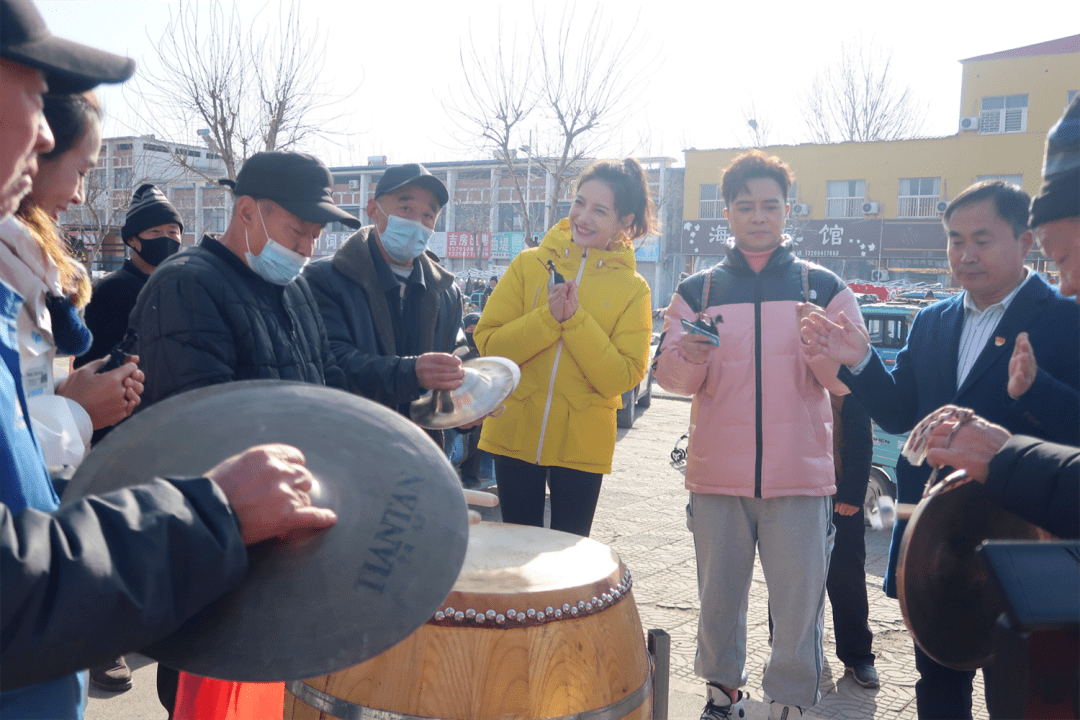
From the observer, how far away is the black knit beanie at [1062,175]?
148cm

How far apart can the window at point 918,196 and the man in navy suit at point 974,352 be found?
30.5 m

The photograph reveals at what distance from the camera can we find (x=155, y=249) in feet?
13.4

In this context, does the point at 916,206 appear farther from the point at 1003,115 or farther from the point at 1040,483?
the point at 1040,483

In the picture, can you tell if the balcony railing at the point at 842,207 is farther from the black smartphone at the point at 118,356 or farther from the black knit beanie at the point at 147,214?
the black smartphone at the point at 118,356

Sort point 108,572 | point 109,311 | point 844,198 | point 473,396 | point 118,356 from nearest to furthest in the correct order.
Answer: point 108,572, point 118,356, point 473,396, point 109,311, point 844,198

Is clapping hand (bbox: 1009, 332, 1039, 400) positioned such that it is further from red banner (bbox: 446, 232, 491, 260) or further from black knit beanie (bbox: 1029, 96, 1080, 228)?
red banner (bbox: 446, 232, 491, 260)

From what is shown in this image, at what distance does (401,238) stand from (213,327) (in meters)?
1.09

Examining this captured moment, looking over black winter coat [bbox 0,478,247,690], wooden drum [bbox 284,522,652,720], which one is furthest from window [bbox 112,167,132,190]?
black winter coat [bbox 0,478,247,690]

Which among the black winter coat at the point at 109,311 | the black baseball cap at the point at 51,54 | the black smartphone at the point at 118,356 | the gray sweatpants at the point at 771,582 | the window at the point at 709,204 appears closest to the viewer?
the black baseball cap at the point at 51,54

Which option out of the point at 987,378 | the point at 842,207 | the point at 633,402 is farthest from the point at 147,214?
the point at 842,207

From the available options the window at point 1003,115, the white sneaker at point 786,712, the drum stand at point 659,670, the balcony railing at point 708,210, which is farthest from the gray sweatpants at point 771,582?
the balcony railing at point 708,210

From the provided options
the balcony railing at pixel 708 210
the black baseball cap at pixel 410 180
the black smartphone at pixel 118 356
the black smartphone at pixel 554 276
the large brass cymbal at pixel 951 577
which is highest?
the balcony railing at pixel 708 210

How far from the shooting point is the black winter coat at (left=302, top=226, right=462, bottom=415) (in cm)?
262

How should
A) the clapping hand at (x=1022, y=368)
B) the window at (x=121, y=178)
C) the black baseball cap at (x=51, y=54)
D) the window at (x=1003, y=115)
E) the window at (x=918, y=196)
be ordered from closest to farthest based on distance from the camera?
the black baseball cap at (x=51, y=54) < the clapping hand at (x=1022, y=368) < the window at (x=121, y=178) < the window at (x=1003, y=115) < the window at (x=918, y=196)
